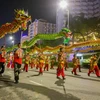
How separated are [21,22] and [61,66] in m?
3.71

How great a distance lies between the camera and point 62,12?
124 m

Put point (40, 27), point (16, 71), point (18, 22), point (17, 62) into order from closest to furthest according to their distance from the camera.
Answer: point (16, 71) → point (17, 62) → point (18, 22) → point (40, 27)

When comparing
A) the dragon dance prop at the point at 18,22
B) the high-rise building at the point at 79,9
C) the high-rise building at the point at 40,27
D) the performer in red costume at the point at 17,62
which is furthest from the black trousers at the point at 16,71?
the high-rise building at the point at 40,27

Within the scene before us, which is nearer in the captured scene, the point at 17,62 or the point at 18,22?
the point at 17,62

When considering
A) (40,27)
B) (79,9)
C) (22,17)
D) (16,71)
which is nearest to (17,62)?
(16,71)

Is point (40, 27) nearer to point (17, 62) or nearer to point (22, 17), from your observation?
point (22, 17)

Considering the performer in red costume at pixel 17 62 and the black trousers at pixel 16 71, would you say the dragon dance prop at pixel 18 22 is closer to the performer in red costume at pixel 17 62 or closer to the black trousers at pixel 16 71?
the performer in red costume at pixel 17 62

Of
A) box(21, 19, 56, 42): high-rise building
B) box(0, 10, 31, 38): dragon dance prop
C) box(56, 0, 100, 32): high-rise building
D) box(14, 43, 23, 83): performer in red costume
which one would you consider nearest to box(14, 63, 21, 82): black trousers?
box(14, 43, 23, 83): performer in red costume

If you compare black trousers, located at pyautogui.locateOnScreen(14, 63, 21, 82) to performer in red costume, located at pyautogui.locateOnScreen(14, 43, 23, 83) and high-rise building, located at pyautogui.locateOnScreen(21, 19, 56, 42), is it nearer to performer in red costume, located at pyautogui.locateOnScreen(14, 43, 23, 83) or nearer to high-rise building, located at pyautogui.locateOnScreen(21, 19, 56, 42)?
performer in red costume, located at pyautogui.locateOnScreen(14, 43, 23, 83)

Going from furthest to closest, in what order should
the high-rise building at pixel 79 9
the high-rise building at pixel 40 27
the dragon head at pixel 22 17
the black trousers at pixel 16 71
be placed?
the high-rise building at pixel 40 27 → the high-rise building at pixel 79 9 → the dragon head at pixel 22 17 → the black trousers at pixel 16 71

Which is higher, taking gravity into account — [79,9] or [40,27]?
[79,9]

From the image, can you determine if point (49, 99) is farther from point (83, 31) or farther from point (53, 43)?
point (53, 43)

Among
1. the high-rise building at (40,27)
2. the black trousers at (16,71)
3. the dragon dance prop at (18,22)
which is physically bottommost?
the black trousers at (16,71)

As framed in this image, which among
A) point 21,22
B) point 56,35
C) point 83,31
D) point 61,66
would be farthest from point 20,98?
point 83,31
